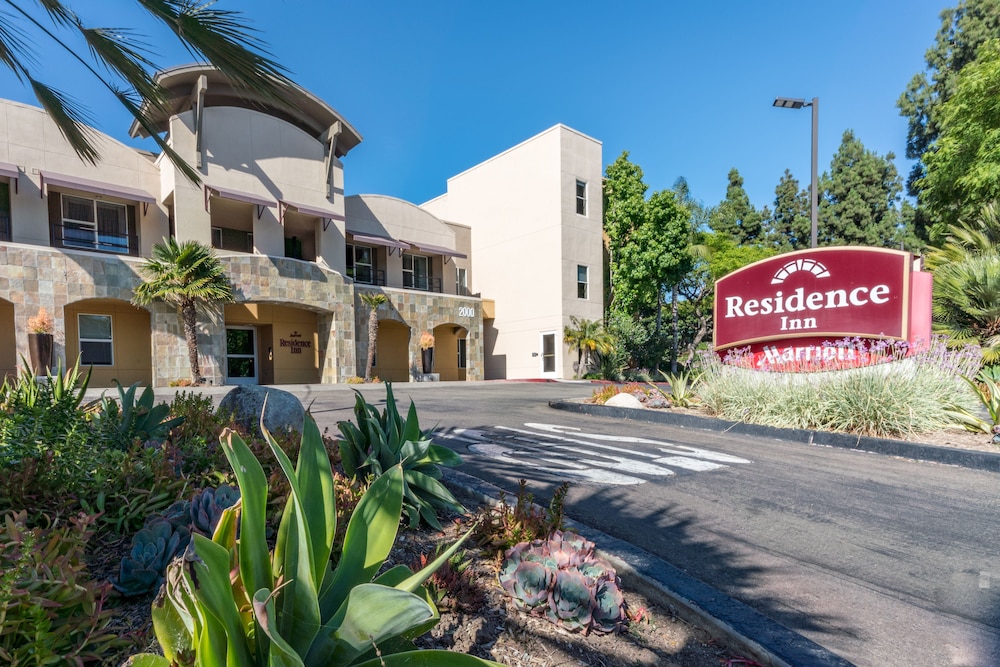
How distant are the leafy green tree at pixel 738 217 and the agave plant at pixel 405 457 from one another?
1397 inches

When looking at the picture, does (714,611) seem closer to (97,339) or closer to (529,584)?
(529,584)

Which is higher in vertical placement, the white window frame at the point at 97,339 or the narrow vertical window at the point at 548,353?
the white window frame at the point at 97,339

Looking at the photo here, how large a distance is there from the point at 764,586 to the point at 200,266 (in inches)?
679

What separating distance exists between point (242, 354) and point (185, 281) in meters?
5.93

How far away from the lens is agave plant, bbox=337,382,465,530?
112 inches

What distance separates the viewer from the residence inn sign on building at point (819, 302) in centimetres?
788

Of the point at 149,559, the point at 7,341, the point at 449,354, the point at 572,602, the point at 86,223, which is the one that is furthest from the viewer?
the point at 449,354

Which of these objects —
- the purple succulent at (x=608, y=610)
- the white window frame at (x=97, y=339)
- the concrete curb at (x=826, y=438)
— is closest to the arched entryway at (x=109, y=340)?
the white window frame at (x=97, y=339)

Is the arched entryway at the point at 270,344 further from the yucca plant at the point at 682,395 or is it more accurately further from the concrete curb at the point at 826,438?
the yucca plant at the point at 682,395

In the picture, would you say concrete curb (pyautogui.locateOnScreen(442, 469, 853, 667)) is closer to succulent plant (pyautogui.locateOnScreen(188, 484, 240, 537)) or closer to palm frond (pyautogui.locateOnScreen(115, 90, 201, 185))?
succulent plant (pyautogui.locateOnScreen(188, 484, 240, 537))

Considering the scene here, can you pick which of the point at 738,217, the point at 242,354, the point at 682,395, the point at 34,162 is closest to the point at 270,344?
the point at 242,354

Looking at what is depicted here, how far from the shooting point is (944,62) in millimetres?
24344

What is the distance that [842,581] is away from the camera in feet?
9.32

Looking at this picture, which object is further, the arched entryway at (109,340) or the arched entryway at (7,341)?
the arched entryway at (109,340)
